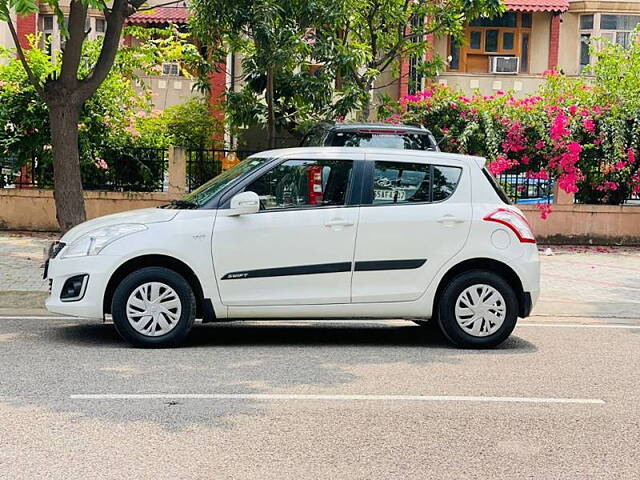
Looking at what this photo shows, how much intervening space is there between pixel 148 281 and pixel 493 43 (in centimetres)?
2277

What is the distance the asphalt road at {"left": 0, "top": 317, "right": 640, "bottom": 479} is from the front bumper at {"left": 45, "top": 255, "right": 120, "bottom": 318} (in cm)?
34

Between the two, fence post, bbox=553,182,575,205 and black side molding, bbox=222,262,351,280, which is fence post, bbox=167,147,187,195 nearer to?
fence post, bbox=553,182,575,205

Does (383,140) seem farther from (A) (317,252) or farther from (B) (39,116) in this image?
(B) (39,116)

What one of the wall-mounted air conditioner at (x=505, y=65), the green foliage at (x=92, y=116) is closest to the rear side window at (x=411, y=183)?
the green foliage at (x=92, y=116)

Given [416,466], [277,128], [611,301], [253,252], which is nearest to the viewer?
[416,466]

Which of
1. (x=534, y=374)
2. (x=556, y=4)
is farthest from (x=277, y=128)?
(x=556, y=4)

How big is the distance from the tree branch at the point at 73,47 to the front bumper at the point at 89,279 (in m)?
4.68

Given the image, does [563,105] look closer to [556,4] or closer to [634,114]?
[634,114]

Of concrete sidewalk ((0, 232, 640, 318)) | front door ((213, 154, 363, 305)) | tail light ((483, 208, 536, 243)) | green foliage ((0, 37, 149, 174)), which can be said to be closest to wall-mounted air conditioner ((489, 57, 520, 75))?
concrete sidewalk ((0, 232, 640, 318))

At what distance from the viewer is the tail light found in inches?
359

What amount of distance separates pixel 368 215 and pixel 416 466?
11.8 ft

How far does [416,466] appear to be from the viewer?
565 centimetres

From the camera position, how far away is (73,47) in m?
12.8

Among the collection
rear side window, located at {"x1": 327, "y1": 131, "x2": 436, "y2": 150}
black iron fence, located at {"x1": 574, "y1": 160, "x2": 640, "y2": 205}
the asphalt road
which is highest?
rear side window, located at {"x1": 327, "y1": 131, "x2": 436, "y2": 150}
